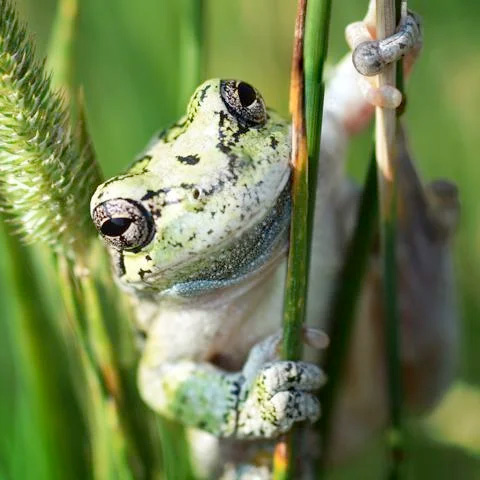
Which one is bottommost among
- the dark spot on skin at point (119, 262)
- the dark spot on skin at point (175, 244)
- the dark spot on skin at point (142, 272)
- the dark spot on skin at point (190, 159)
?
the dark spot on skin at point (142, 272)

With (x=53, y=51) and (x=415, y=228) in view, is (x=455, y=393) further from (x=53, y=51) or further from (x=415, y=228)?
(x=53, y=51)

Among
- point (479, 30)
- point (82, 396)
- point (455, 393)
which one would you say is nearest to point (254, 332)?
point (82, 396)

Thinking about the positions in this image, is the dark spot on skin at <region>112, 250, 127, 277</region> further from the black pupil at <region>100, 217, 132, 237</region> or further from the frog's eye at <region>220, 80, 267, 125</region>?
the frog's eye at <region>220, 80, 267, 125</region>

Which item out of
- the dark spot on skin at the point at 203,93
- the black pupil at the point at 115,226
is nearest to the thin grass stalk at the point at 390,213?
the dark spot on skin at the point at 203,93

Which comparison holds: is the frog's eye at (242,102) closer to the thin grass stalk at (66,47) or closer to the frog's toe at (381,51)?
the frog's toe at (381,51)

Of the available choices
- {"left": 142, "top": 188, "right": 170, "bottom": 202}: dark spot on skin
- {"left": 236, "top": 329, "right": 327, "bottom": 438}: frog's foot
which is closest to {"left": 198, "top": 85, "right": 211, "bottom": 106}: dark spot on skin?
{"left": 142, "top": 188, "right": 170, "bottom": 202}: dark spot on skin

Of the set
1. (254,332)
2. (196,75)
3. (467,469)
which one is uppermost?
(196,75)

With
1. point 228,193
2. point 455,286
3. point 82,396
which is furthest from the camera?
point 455,286
